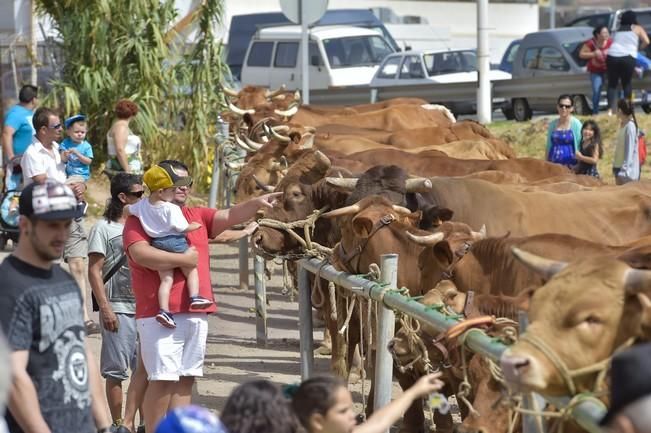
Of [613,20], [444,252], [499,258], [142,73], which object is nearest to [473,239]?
[444,252]

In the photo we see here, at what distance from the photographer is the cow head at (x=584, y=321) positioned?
5.05 meters

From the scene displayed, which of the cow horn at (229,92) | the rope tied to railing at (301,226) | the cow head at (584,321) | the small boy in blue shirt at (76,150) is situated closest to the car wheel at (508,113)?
the cow horn at (229,92)

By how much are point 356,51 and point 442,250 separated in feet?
72.6

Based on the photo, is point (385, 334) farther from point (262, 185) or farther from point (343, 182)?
point (262, 185)

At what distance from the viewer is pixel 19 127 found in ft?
49.4

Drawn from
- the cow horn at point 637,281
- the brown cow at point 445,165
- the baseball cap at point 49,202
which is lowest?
the brown cow at point 445,165

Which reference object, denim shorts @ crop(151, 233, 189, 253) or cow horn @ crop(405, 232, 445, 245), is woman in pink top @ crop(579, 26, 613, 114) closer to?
cow horn @ crop(405, 232, 445, 245)

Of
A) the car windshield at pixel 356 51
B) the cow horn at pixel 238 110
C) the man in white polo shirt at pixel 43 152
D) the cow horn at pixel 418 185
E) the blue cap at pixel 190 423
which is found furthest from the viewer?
the car windshield at pixel 356 51

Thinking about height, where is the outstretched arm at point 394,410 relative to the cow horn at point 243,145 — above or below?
Result: above

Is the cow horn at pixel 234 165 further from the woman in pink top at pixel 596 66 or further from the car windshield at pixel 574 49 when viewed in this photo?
the car windshield at pixel 574 49

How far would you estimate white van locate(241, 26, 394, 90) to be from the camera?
29375 millimetres

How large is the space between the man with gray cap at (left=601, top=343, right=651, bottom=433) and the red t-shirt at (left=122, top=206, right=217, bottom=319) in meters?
4.18

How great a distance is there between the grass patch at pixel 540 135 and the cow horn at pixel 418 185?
8.15 meters

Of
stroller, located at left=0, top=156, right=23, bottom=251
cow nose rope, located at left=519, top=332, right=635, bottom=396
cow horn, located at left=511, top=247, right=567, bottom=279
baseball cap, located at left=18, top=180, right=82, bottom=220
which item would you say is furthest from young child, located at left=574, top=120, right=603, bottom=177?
baseball cap, located at left=18, top=180, right=82, bottom=220
